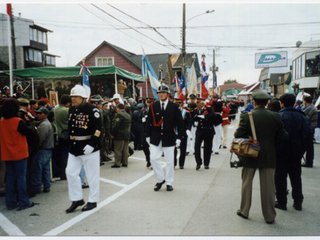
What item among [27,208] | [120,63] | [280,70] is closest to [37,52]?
[120,63]

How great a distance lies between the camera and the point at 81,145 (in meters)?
4.68

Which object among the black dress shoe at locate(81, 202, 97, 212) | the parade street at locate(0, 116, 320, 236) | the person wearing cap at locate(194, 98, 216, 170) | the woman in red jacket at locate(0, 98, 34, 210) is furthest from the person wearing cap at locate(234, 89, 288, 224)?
the woman in red jacket at locate(0, 98, 34, 210)

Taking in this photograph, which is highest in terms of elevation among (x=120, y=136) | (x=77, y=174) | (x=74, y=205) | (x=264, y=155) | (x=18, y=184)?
(x=264, y=155)

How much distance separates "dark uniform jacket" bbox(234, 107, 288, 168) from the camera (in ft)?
13.7

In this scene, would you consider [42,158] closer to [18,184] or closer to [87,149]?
[18,184]

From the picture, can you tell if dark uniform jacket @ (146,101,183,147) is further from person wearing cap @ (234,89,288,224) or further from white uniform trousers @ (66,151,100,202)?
person wearing cap @ (234,89,288,224)

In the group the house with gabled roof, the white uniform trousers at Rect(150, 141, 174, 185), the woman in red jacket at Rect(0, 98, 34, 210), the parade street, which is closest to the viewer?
the parade street

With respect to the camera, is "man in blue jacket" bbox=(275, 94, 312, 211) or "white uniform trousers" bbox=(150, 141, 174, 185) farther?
"white uniform trousers" bbox=(150, 141, 174, 185)

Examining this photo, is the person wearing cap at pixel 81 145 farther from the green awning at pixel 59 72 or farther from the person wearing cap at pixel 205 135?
the green awning at pixel 59 72

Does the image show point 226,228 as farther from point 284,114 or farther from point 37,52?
point 37,52

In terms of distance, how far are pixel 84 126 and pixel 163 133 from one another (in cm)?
187

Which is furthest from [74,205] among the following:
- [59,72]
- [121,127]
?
[59,72]

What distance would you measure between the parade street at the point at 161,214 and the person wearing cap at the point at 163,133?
1.33 feet

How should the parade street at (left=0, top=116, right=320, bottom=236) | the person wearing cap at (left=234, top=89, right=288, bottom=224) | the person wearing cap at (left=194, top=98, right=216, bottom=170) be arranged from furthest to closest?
the person wearing cap at (left=194, top=98, right=216, bottom=170) < the person wearing cap at (left=234, top=89, right=288, bottom=224) < the parade street at (left=0, top=116, right=320, bottom=236)
